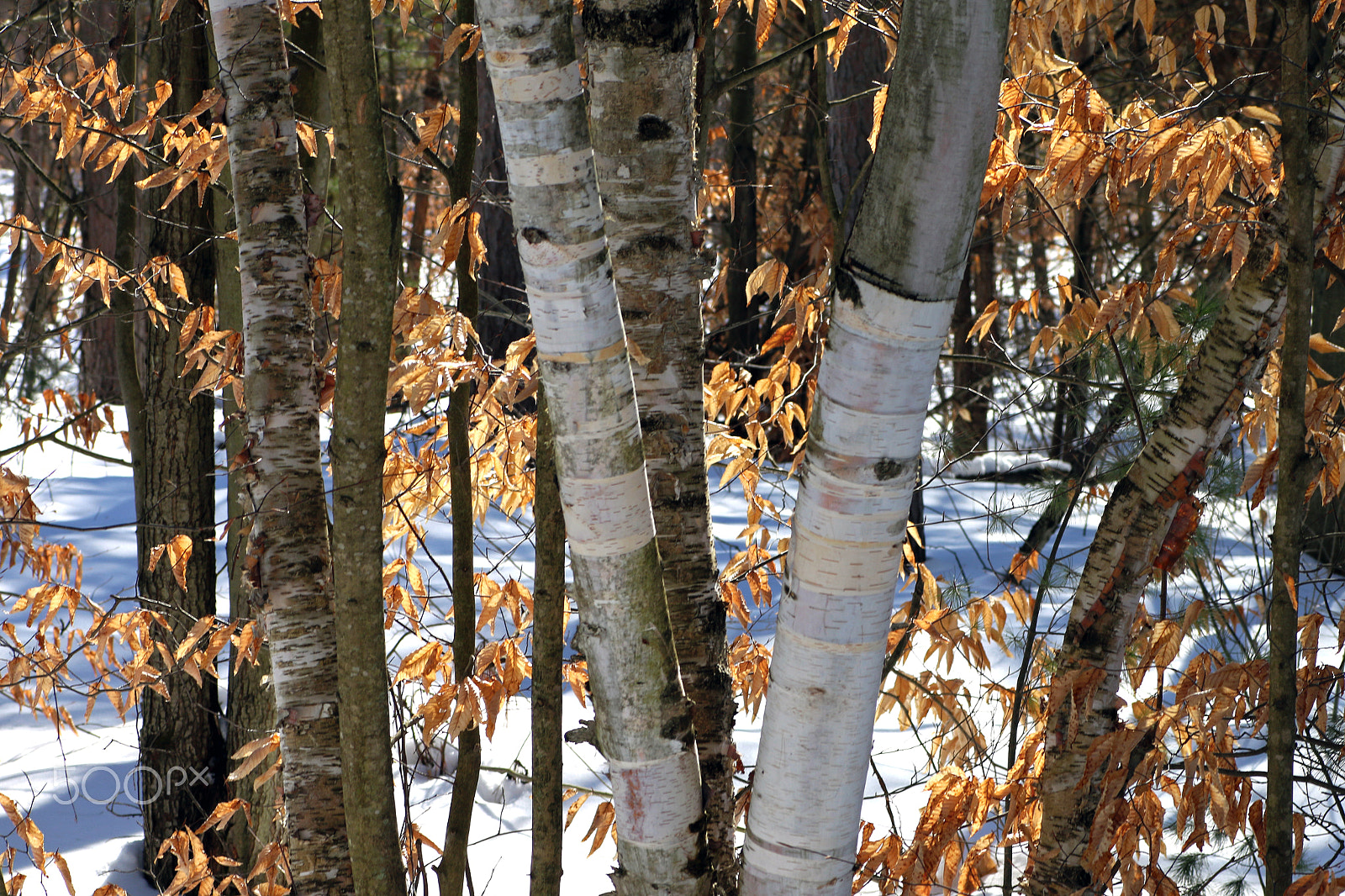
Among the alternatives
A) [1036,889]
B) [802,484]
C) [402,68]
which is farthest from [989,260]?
[802,484]

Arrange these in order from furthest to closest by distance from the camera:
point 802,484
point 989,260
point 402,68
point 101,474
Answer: point 402,68, point 989,260, point 101,474, point 802,484

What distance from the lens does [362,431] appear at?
5.42 feet

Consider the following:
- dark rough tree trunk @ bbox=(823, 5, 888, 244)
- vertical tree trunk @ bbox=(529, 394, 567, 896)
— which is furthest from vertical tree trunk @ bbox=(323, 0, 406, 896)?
dark rough tree trunk @ bbox=(823, 5, 888, 244)

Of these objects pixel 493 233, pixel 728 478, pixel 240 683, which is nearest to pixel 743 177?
pixel 493 233

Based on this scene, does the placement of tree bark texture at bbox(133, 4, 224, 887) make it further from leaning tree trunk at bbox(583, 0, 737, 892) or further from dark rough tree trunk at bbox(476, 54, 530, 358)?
dark rough tree trunk at bbox(476, 54, 530, 358)

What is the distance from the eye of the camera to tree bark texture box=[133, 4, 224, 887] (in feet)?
11.4

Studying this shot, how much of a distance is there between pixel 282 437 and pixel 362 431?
1.43ft

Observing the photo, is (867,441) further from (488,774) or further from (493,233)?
(493,233)

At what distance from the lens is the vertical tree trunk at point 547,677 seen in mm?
1732

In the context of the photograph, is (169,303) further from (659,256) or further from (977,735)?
(977,735)

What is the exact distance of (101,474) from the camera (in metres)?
7.31

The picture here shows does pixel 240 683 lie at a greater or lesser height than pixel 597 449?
lesser

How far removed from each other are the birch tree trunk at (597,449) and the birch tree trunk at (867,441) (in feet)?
0.43

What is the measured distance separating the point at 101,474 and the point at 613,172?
7075 millimetres
